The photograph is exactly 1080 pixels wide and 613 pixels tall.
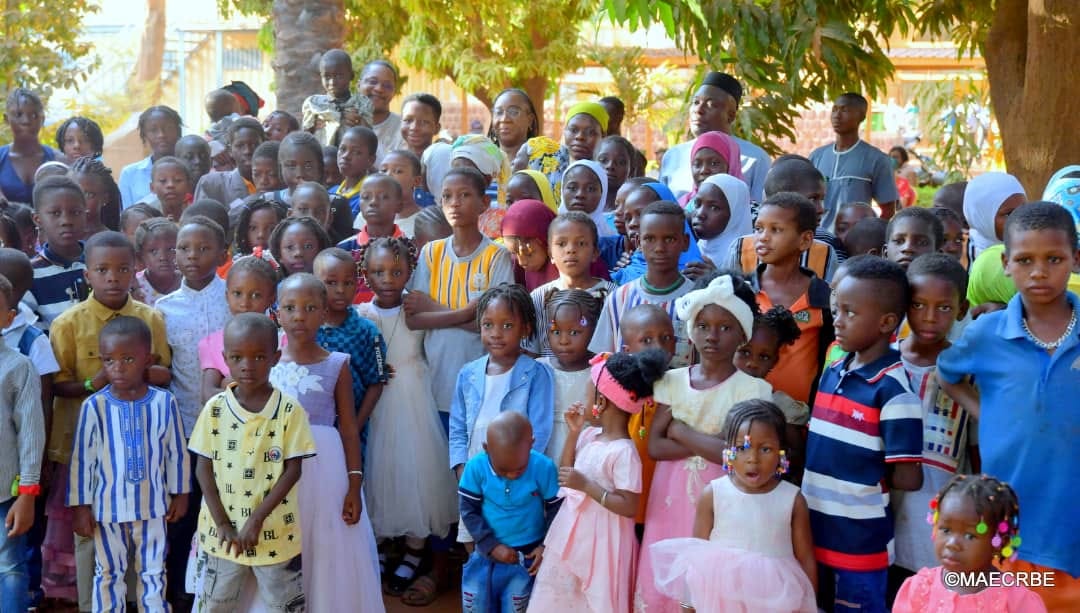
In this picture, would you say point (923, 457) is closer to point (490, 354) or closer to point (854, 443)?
point (854, 443)

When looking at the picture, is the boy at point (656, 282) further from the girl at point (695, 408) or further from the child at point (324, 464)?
the child at point (324, 464)

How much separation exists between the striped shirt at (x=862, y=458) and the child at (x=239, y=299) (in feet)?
7.28

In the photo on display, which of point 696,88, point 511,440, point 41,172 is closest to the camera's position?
point 511,440

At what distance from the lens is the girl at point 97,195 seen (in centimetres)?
591

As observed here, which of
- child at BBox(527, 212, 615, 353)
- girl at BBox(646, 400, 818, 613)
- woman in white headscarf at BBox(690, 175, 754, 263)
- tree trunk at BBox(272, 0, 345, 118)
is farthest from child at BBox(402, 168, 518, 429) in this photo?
tree trunk at BBox(272, 0, 345, 118)

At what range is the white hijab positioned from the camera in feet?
16.4

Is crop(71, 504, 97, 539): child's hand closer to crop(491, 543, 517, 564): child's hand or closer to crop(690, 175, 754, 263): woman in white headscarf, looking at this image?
crop(491, 543, 517, 564): child's hand

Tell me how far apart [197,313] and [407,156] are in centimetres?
157

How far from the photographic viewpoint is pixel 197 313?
475 cm

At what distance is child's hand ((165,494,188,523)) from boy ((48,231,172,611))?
0.37 m

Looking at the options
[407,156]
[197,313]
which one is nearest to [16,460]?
[197,313]

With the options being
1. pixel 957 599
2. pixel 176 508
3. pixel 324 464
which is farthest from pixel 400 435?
pixel 957 599

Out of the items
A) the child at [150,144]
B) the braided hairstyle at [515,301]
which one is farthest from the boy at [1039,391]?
the child at [150,144]

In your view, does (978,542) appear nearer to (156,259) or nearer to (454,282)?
(454,282)
